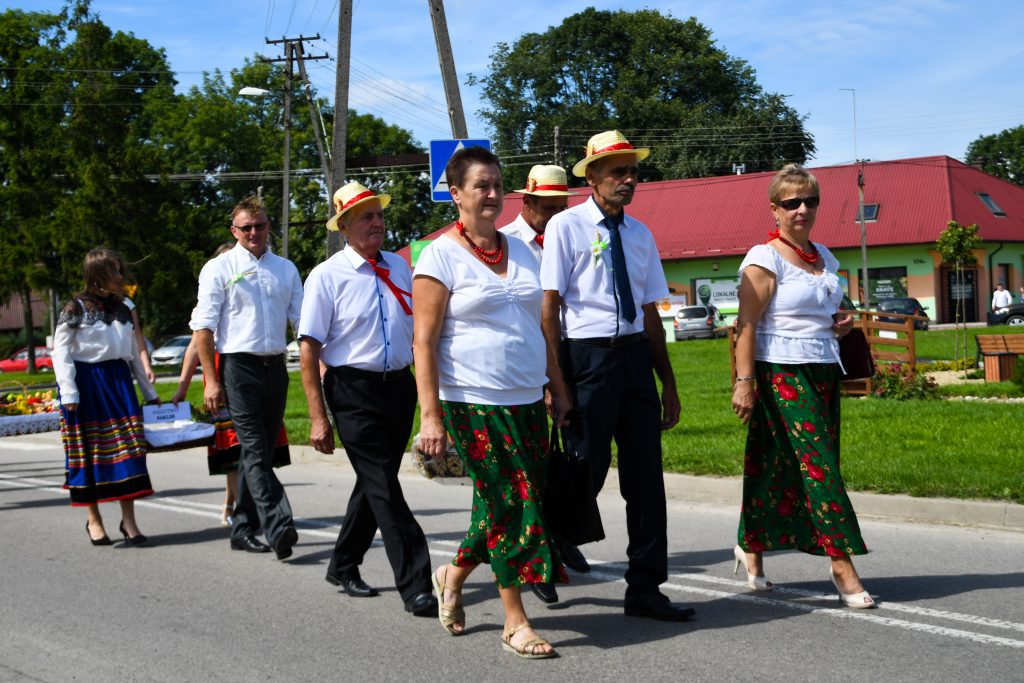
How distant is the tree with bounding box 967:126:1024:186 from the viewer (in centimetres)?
9312

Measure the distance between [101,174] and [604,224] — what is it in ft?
129

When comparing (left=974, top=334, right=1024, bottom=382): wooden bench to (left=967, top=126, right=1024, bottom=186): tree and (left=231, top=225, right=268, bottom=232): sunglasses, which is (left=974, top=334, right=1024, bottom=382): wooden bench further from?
(left=967, top=126, right=1024, bottom=186): tree

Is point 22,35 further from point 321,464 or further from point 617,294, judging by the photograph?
point 617,294

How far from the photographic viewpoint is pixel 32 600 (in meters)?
6.42

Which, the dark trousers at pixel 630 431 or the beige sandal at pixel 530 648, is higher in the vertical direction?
the dark trousers at pixel 630 431

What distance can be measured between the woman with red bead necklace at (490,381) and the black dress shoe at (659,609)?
2.31 feet

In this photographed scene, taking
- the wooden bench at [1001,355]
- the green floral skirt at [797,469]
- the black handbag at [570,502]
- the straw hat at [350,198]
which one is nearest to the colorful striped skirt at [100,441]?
the straw hat at [350,198]

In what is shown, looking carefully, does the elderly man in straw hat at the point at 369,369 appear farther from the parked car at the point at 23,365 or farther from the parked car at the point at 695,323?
the parked car at the point at 23,365

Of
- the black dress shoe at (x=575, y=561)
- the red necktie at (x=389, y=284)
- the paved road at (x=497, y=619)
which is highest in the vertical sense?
the red necktie at (x=389, y=284)

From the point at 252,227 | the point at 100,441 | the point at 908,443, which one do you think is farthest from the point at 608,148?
the point at 908,443

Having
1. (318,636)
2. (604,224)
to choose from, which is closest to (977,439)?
(604,224)

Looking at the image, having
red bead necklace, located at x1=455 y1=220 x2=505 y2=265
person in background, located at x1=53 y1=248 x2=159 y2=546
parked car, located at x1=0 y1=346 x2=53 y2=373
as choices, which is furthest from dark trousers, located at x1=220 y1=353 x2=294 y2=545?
parked car, located at x1=0 y1=346 x2=53 y2=373

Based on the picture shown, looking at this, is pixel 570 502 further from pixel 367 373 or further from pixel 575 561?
pixel 575 561

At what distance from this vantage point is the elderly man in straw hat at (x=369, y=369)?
229 inches
